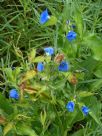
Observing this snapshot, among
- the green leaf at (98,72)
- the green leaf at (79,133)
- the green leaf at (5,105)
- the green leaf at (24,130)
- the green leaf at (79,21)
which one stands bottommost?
the green leaf at (79,133)

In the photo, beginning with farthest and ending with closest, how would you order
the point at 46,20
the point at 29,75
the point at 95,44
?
the point at 95,44, the point at 46,20, the point at 29,75

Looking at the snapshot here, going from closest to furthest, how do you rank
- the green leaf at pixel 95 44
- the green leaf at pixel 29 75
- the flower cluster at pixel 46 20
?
the green leaf at pixel 29 75
the flower cluster at pixel 46 20
the green leaf at pixel 95 44

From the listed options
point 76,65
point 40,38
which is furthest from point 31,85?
point 40,38

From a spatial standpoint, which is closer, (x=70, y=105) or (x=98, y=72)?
(x=70, y=105)

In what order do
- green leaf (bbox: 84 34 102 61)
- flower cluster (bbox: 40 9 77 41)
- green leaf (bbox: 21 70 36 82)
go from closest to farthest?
1. green leaf (bbox: 21 70 36 82)
2. flower cluster (bbox: 40 9 77 41)
3. green leaf (bbox: 84 34 102 61)

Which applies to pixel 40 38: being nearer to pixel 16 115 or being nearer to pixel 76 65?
pixel 76 65

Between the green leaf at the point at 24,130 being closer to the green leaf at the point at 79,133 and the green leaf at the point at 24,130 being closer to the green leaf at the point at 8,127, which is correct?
the green leaf at the point at 8,127

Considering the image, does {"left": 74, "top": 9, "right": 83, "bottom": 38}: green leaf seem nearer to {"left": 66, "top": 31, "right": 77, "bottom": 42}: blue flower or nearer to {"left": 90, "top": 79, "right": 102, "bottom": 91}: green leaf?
{"left": 66, "top": 31, "right": 77, "bottom": 42}: blue flower

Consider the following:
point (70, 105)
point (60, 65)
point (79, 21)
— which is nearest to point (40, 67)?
point (60, 65)

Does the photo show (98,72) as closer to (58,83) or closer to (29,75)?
(58,83)

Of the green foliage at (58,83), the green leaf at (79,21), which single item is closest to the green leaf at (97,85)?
the green foliage at (58,83)

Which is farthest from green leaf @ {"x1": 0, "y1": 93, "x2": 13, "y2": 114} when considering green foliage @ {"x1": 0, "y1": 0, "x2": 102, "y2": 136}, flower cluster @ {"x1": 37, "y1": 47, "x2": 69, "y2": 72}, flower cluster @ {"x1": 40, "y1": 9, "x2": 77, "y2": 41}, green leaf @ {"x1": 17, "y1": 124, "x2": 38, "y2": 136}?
flower cluster @ {"x1": 40, "y1": 9, "x2": 77, "y2": 41}
